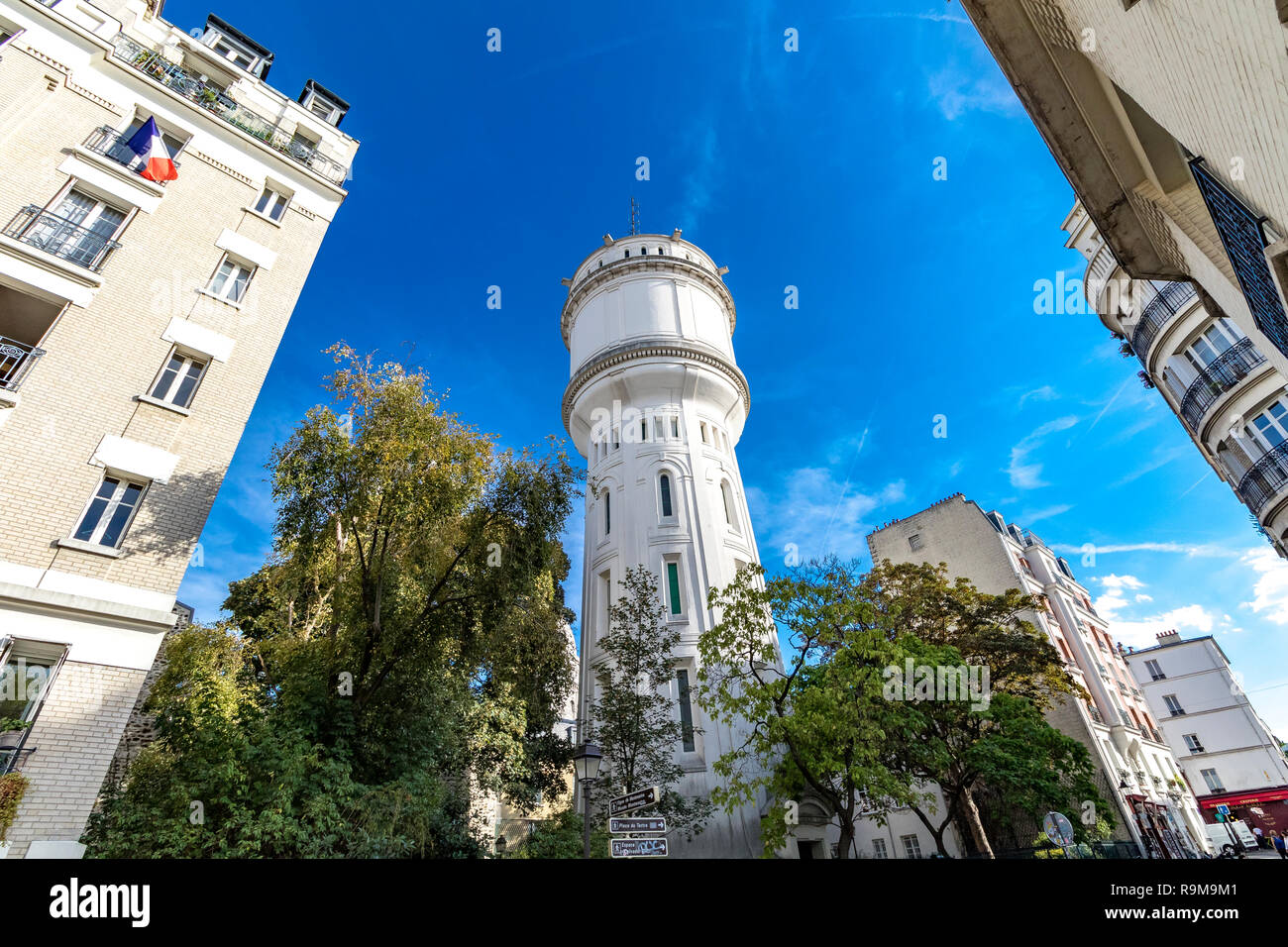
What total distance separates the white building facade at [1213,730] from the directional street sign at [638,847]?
178ft

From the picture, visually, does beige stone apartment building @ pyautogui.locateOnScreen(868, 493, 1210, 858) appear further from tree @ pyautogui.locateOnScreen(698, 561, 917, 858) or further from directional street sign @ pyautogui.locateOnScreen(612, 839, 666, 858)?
directional street sign @ pyautogui.locateOnScreen(612, 839, 666, 858)

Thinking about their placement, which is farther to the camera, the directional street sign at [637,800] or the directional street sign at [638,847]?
the directional street sign at [637,800]

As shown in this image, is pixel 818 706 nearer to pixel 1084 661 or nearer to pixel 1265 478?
pixel 1265 478

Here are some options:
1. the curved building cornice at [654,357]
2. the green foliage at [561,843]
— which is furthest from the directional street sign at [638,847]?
the curved building cornice at [654,357]

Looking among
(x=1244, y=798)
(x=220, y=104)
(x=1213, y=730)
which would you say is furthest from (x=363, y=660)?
(x=1213, y=730)

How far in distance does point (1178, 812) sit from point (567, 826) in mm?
40234

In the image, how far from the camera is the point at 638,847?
8508 mm

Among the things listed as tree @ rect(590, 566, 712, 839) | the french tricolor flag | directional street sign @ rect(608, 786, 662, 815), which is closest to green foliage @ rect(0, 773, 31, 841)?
directional street sign @ rect(608, 786, 662, 815)

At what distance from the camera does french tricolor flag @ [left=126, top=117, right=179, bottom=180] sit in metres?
14.4

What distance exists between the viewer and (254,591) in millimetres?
21750

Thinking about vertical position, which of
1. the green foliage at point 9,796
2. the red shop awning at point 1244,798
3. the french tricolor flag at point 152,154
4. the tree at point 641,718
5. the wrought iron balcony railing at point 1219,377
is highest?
the french tricolor flag at point 152,154

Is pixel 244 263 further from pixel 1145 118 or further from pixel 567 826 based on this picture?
pixel 1145 118

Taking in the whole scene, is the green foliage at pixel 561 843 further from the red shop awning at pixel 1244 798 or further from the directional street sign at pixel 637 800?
the red shop awning at pixel 1244 798

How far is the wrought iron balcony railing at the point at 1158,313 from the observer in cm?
2230
